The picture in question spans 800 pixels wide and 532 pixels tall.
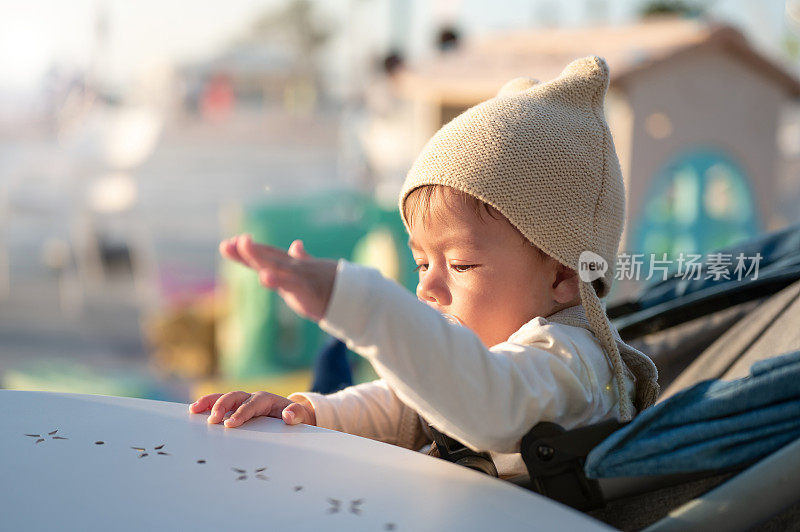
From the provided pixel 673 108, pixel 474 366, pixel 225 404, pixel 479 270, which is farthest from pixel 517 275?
pixel 673 108

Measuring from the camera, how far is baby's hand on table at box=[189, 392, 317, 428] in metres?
0.90

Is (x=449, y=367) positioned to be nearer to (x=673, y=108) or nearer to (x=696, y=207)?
(x=673, y=108)

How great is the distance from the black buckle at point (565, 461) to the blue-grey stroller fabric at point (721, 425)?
45 mm

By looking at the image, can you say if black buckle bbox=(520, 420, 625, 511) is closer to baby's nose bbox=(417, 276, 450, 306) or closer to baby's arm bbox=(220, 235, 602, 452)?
baby's arm bbox=(220, 235, 602, 452)

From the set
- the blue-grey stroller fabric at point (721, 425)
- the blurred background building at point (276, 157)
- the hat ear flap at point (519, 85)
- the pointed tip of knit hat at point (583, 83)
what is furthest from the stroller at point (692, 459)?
the blurred background building at point (276, 157)

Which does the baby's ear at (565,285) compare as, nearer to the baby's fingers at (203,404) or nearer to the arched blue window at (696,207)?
the baby's fingers at (203,404)

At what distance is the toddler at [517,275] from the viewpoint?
820 mm

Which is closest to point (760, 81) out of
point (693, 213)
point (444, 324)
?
point (693, 213)

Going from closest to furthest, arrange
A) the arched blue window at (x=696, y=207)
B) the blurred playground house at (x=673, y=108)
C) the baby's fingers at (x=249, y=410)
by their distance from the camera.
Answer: the baby's fingers at (x=249, y=410)
the blurred playground house at (x=673, y=108)
the arched blue window at (x=696, y=207)

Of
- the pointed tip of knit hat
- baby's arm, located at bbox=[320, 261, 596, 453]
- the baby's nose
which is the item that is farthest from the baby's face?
the pointed tip of knit hat

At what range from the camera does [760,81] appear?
4.37 m

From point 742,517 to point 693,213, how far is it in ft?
12.3

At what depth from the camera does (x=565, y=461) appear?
79cm

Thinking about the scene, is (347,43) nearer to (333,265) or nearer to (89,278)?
(89,278)
